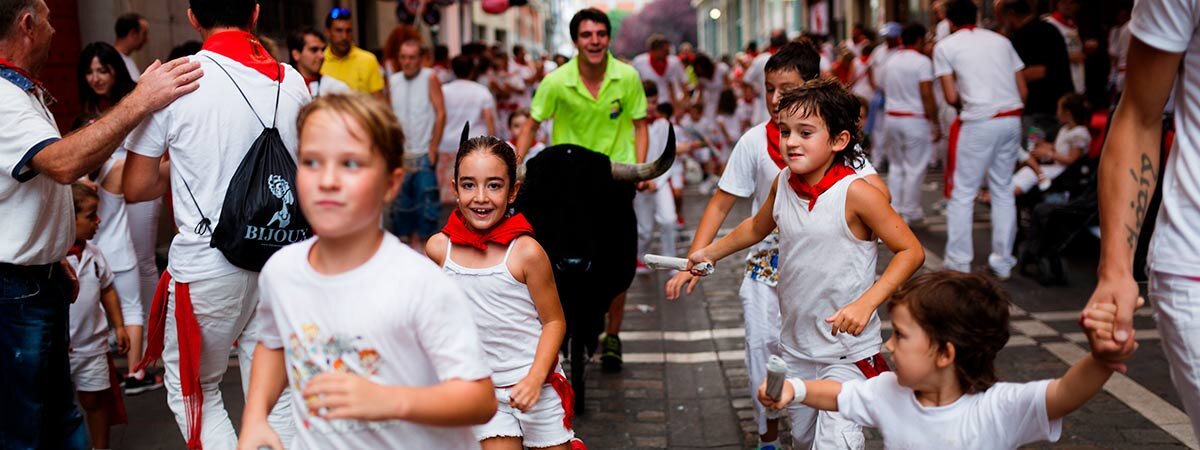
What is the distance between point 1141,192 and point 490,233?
210 cm

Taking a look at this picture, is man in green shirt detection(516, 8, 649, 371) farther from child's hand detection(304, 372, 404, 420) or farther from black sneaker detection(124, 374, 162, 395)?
child's hand detection(304, 372, 404, 420)

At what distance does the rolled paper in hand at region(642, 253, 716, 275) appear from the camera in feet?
12.6

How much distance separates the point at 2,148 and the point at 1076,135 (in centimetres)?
830

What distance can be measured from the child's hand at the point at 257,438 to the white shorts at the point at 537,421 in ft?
4.49

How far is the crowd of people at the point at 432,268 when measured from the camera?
8.23 feet

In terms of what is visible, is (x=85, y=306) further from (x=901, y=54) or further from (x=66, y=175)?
(x=901, y=54)

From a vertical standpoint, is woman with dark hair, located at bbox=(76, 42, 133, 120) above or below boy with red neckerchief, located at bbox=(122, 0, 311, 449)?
above

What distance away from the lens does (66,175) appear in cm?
372

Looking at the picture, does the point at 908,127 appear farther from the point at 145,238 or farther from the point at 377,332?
the point at 377,332

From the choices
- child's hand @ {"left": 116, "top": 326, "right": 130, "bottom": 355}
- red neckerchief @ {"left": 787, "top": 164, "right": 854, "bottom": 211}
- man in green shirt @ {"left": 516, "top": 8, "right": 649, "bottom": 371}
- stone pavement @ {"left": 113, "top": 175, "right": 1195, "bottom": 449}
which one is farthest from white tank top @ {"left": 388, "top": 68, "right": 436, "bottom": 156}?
red neckerchief @ {"left": 787, "top": 164, "right": 854, "bottom": 211}

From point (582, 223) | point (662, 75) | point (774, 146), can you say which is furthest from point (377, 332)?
point (662, 75)

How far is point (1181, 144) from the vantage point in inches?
107

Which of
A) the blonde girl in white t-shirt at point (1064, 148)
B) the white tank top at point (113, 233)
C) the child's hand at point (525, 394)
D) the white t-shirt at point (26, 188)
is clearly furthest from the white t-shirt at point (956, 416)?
the blonde girl in white t-shirt at point (1064, 148)

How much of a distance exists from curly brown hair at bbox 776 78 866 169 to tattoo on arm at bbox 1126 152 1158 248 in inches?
50.5
